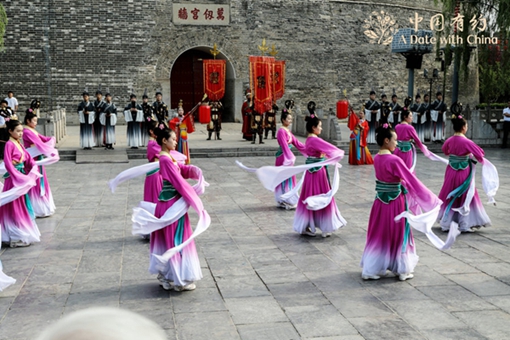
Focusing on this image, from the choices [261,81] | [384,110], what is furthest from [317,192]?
[384,110]

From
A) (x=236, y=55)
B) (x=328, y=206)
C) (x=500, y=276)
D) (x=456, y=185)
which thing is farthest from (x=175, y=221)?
(x=236, y=55)

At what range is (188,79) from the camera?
23.3 m

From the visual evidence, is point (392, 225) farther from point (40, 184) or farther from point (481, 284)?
point (40, 184)

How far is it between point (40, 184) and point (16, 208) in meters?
1.44

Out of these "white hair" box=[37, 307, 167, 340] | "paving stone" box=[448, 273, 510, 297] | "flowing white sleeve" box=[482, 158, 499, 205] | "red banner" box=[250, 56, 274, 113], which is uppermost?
"red banner" box=[250, 56, 274, 113]

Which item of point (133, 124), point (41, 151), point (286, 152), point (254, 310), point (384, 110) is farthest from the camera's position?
point (384, 110)

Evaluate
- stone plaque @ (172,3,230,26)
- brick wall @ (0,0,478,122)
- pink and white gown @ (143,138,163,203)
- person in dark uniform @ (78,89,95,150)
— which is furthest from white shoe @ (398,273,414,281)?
stone plaque @ (172,3,230,26)

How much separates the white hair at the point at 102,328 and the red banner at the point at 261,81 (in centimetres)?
1475

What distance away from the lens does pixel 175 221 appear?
5145mm

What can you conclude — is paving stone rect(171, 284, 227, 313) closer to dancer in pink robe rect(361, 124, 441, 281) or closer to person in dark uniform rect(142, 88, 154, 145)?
dancer in pink robe rect(361, 124, 441, 281)

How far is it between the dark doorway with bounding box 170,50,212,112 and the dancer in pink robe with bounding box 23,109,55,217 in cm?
1516

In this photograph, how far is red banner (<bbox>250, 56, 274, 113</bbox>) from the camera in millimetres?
15734

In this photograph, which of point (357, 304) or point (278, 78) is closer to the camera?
point (357, 304)

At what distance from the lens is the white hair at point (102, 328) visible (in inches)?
46.7
